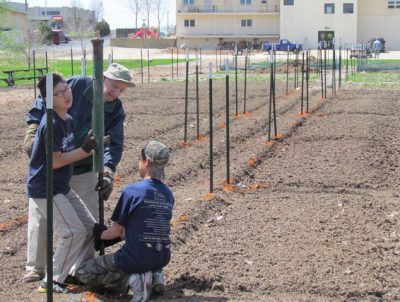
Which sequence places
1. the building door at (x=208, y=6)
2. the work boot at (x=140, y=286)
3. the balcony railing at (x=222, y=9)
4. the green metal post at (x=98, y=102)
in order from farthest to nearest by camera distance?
the building door at (x=208, y=6), the balcony railing at (x=222, y=9), the green metal post at (x=98, y=102), the work boot at (x=140, y=286)

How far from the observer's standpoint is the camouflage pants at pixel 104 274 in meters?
5.11

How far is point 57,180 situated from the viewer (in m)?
5.23

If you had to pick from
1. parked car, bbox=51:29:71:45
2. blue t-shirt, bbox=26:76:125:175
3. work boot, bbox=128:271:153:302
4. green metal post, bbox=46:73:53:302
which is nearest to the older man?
blue t-shirt, bbox=26:76:125:175

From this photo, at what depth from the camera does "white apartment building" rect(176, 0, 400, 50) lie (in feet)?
242

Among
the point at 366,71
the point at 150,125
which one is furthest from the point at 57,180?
the point at 366,71

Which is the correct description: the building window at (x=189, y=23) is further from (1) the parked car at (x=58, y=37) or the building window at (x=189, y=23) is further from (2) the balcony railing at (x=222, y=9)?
(1) the parked car at (x=58, y=37)

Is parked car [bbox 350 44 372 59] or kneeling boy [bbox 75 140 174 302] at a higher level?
parked car [bbox 350 44 372 59]

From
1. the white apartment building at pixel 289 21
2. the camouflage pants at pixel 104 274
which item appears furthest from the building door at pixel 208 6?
the camouflage pants at pixel 104 274

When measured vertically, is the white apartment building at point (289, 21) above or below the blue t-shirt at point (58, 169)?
A: above

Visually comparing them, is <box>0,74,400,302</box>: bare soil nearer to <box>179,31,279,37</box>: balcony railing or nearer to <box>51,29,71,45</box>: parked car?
<box>179,31,279,37</box>: balcony railing

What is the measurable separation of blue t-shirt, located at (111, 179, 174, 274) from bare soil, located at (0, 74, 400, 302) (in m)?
0.32

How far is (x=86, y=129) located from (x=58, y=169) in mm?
703

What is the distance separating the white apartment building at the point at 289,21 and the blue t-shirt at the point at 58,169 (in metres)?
68.8

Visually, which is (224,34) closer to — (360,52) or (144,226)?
(360,52)
